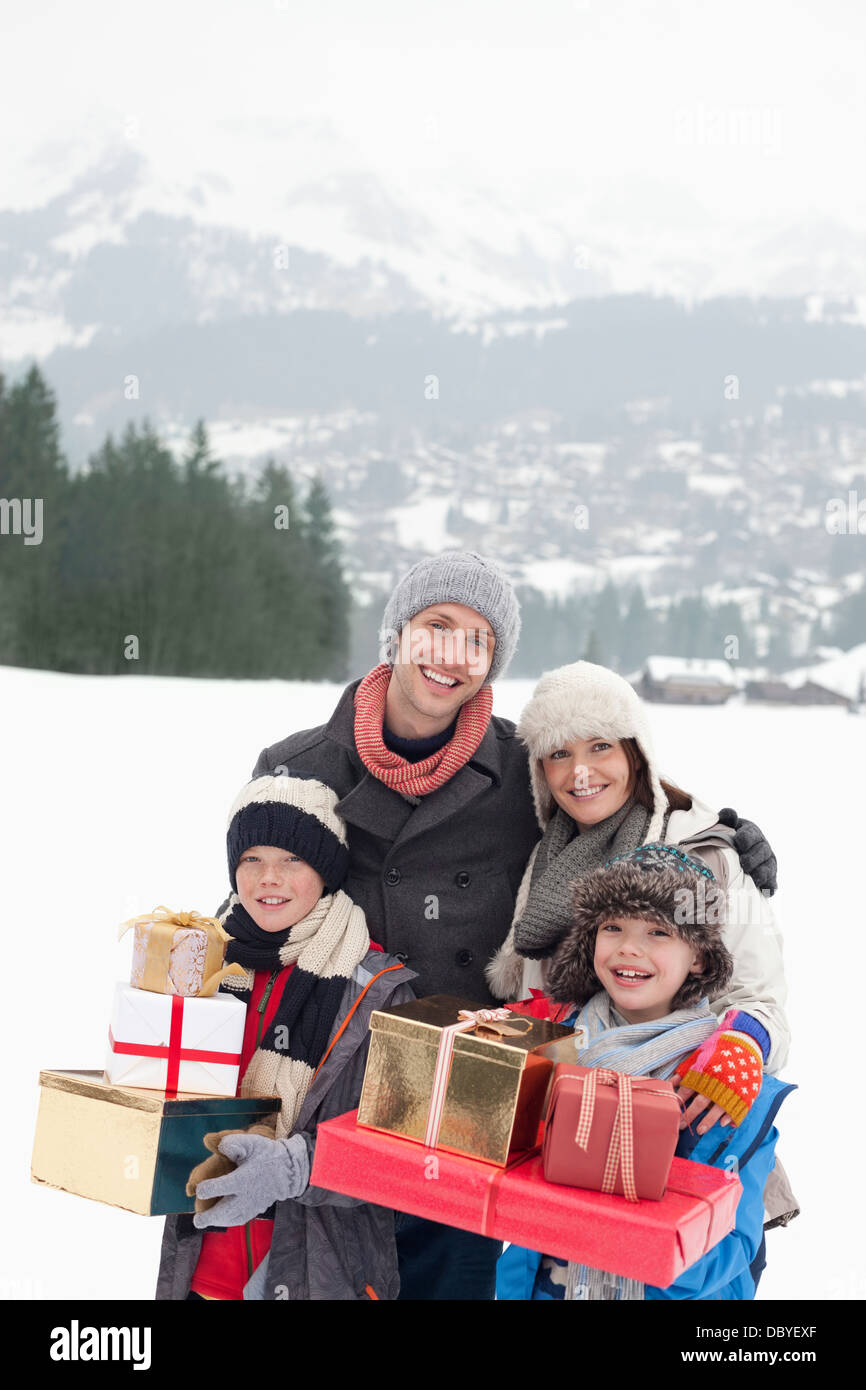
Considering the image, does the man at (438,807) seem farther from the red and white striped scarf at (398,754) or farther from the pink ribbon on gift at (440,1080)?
the pink ribbon on gift at (440,1080)

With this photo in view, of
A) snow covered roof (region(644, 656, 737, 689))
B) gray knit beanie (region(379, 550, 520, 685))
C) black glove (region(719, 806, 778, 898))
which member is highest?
snow covered roof (region(644, 656, 737, 689))

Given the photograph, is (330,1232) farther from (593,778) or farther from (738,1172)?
(593,778)

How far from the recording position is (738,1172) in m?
1.81

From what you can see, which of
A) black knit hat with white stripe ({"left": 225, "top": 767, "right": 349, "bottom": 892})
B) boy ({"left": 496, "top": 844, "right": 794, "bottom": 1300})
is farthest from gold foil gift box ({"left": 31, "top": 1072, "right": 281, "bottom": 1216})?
boy ({"left": 496, "top": 844, "right": 794, "bottom": 1300})

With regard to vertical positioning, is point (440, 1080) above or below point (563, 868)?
below

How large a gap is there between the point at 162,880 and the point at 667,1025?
19.8 feet

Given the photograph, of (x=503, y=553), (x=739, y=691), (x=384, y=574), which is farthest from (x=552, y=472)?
(x=739, y=691)

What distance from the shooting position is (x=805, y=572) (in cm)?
8262

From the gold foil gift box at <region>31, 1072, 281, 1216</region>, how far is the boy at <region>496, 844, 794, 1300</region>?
607 millimetres

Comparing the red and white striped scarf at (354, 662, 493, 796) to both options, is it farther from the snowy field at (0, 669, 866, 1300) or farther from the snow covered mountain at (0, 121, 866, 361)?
the snow covered mountain at (0, 121, 866, 361)

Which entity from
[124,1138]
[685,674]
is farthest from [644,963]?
[685,674]

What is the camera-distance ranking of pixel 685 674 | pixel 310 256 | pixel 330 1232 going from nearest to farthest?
pixel 330 1232 → pixel 685 674 → pixel 310 256

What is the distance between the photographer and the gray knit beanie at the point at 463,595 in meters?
2.34

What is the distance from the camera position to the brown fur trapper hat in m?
1.95
